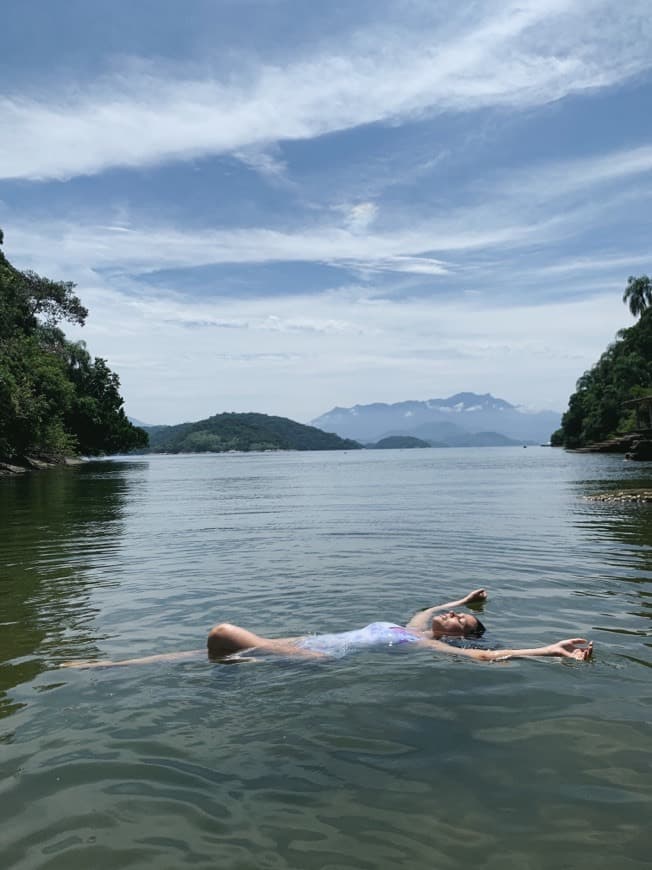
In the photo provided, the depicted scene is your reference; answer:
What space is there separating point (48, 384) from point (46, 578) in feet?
194

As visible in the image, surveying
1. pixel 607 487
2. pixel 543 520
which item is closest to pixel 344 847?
pixel 543 520

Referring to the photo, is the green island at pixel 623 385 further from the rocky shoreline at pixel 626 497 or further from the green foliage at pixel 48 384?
the green foliage at pixel 48 384

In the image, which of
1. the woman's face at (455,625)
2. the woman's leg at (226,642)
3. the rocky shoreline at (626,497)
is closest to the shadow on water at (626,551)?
the rocky shoreline at (626,497)

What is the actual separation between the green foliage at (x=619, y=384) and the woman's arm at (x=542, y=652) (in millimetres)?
88007

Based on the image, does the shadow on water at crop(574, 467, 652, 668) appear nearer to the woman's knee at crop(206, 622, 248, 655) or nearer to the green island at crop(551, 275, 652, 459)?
the woman's knee at crop(206, 622, 248, 655)

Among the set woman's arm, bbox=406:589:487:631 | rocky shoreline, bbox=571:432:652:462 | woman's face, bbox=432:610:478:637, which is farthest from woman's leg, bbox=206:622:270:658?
rocky shoreline, bbox=571:432:652:462

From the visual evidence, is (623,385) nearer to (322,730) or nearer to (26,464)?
(26,464)

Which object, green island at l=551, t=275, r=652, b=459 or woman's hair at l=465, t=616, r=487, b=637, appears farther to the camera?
green island at l=551, t=275, r=652, b=459

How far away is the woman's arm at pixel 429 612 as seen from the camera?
9.01m

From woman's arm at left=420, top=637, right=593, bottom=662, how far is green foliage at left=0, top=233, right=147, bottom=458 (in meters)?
48.4

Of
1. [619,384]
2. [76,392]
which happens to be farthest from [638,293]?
[76,392]

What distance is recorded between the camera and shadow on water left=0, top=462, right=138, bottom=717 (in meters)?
8.00

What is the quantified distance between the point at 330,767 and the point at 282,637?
374 cm

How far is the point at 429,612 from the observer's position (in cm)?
950
